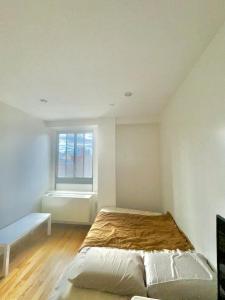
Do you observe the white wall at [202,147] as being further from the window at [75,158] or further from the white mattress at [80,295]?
the window at [75,158]

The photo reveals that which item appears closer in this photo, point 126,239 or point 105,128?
point 126,239

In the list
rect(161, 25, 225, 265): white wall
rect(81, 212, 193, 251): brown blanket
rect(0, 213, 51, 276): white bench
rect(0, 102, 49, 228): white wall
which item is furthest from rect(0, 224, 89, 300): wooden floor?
rect(161, 25, 225, 265): white wall

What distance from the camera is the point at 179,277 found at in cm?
125

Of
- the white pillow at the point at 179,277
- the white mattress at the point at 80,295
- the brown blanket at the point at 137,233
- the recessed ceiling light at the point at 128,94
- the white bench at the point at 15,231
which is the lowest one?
the white bench at the point at 15,231

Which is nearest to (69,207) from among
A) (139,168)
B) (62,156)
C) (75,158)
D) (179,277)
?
(75,158)

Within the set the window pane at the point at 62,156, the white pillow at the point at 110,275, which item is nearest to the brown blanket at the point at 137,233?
the white pillow at the point at 110,275

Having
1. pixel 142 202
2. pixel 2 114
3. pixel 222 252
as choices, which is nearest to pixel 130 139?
pixel 142 202

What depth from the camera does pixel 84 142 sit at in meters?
4.14

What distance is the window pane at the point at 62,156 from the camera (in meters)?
4.17

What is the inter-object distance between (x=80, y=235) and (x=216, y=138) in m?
2.97

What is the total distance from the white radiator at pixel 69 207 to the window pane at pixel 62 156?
72 cm

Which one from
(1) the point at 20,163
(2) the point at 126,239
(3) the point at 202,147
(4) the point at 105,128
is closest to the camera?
(3) the point at 202,147

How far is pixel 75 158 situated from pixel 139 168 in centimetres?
160

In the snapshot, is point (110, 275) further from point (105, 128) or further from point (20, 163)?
point (105, 128)
